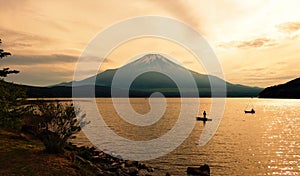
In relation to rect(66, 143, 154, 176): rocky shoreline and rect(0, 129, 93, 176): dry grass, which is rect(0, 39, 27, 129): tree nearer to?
rect(0, 129, 93, 176): dry grass

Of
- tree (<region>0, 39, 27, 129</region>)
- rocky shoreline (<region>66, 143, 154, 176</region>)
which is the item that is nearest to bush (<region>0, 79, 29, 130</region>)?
tree (<region>0, 39, 27, 129</region>)

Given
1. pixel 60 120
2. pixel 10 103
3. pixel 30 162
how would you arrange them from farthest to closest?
pixel 10 103, pixel 60 120, pixel 30 162

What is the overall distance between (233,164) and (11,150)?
25855mm

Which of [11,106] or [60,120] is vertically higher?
[11,106]

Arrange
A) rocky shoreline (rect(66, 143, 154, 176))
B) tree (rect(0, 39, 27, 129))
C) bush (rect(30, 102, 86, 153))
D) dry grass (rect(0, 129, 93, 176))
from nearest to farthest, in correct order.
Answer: dry grass (rect(0, 129, 93, 176)), bush (rect(30, 102, 86, 153)), tree (rect(0, 39, 27, 129)), rocky shoreline (rect(66, 143, 154, 176))

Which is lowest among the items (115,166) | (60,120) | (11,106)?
(115,166)

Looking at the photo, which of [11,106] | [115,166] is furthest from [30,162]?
[115,166]

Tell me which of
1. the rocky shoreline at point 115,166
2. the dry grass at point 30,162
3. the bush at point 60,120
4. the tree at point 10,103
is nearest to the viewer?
the dry grass at point 30,162

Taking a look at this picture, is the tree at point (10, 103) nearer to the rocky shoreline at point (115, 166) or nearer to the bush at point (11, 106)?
the bush at point (11, 106)

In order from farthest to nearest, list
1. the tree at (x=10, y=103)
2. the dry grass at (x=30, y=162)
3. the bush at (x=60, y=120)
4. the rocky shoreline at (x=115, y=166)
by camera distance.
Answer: the rocky shoreline at (x=115, y=166) < the tree at (x=10, y=103) < the bush at (x=60, y=120) < the dry grass at (x=30, y=162)

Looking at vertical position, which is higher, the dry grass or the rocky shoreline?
the dry grass

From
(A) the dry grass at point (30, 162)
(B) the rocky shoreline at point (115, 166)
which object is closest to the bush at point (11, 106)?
(A) the dry grass at point (30, 162)

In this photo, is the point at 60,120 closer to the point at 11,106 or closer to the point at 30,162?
the point at 30,162

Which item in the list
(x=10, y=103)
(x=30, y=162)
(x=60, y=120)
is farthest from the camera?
(x=10, y=103)
